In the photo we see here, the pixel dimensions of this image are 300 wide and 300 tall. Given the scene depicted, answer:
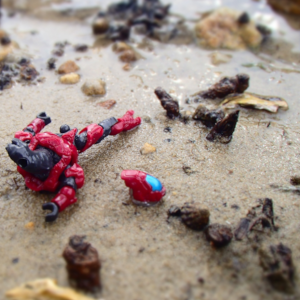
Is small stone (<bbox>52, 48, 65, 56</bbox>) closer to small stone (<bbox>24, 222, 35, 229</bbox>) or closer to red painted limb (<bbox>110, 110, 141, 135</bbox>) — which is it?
red painted limb (<bbox>110, 110, 141, 135</bbox>)

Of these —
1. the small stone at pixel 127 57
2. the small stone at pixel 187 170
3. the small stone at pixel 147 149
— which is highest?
the small stone at pixel 127 57

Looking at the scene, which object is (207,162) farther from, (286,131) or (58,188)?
(58,188)

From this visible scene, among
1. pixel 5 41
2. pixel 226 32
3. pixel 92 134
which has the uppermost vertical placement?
pixel 226 32

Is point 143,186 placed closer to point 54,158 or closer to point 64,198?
point 64,198

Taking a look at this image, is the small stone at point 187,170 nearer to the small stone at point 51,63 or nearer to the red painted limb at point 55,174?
the red painted limb at point 55,174

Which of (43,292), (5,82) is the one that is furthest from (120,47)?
(43,292)

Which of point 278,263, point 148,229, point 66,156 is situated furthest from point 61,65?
point 278,263

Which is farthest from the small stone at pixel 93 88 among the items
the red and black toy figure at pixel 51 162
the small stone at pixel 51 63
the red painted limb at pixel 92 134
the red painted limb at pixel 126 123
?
the red and black toy figure at pixel 51 162
